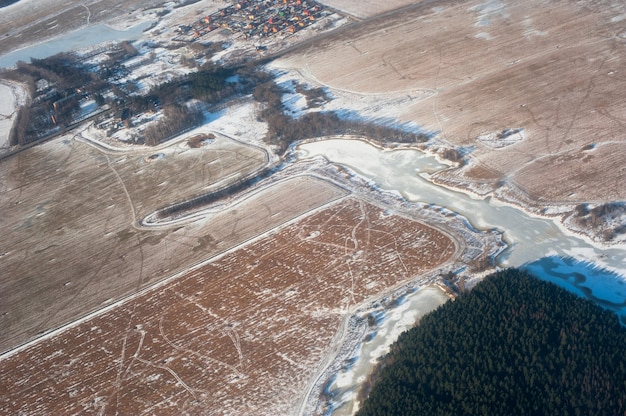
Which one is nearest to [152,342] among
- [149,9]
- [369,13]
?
[369,13]

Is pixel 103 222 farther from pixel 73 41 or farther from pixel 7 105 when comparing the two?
pixel 73 41

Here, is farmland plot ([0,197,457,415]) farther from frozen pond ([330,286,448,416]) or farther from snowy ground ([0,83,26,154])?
snowy ground ([0,83,26,154])

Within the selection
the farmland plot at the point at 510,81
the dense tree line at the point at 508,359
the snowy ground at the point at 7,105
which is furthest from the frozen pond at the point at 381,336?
the snowy ground at the point at 7,105

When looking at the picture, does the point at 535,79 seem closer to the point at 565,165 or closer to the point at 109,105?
the point at 565,165

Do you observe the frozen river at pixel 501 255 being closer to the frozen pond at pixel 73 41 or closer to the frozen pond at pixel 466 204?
the frozen pond at pixel 466 204

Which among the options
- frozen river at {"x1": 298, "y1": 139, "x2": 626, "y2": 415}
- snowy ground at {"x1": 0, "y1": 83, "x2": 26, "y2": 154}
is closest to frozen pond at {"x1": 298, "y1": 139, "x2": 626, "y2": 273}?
frozen river at {"x1": 298, "y1": 139, "x2": 626, "y2": 415}

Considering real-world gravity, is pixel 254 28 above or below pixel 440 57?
above

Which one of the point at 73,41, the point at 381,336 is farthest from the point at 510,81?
the point at 73,41
